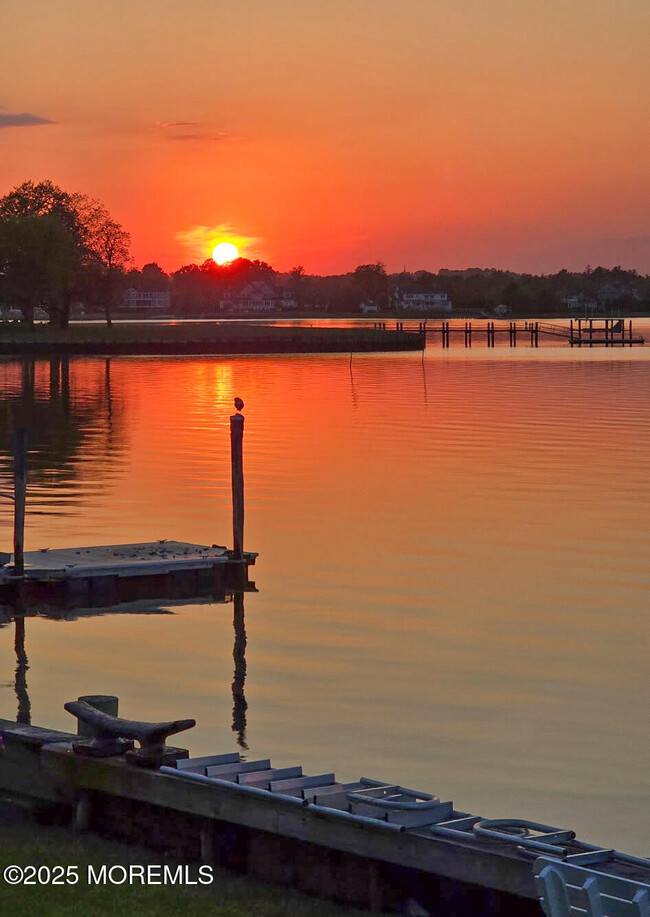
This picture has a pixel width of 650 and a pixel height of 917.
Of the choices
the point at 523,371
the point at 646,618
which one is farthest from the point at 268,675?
the point at 523,371

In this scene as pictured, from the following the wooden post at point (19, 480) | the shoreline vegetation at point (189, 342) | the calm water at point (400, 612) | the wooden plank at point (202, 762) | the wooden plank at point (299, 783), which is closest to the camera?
the wooden plank at point (299, 783)

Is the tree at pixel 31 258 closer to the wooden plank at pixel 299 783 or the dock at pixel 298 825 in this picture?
the dock at pixel 298 825

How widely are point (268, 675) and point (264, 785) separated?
944cm

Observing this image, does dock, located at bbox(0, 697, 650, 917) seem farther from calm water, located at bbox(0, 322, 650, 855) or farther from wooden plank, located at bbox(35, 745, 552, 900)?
calm water, located at bbox(0, 322, 650, 855)

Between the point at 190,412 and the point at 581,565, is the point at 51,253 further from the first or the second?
the point at 581,565

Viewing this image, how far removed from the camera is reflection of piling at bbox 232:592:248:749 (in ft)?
59.1

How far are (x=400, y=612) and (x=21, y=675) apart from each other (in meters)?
7.15

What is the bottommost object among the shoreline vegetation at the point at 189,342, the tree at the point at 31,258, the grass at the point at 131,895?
the grass at the point at 131,895

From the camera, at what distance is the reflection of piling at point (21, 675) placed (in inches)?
732

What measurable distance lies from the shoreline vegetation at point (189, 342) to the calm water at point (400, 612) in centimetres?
Answer: 9067

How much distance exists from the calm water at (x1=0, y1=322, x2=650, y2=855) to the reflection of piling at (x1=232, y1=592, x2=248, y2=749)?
11 cm

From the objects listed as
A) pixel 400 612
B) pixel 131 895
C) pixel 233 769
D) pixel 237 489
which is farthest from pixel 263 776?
pixel 237 489

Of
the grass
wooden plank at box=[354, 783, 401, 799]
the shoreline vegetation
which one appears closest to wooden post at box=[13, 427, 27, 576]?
the grass

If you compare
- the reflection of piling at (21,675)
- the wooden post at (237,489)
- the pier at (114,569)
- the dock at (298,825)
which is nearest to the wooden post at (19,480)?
the pier at (114,569)
